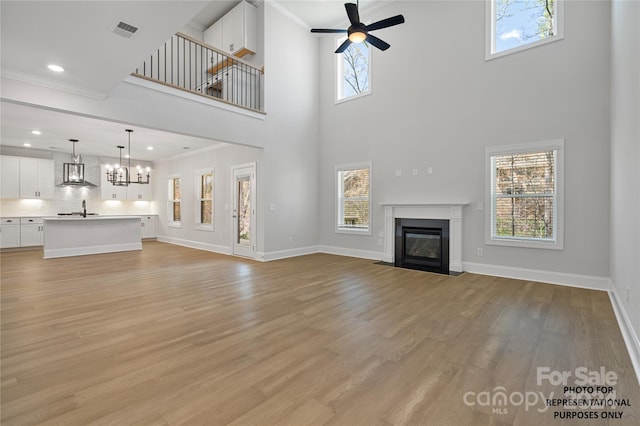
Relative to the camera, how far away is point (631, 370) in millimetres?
2166

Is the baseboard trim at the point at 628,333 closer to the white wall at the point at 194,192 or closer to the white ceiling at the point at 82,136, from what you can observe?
the white wall at the point at 194,192

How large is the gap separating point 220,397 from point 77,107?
430 cm

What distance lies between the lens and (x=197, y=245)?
886 cm

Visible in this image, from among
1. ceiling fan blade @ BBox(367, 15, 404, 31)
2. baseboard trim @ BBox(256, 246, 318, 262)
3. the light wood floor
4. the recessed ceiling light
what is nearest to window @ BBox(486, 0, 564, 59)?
ceiling fan blade @ BBox(367, 15, 404, 31)

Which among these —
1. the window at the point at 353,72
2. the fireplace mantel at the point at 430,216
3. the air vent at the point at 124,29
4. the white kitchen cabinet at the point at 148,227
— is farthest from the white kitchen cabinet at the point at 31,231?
the fireplace mantel at the point at 430,216

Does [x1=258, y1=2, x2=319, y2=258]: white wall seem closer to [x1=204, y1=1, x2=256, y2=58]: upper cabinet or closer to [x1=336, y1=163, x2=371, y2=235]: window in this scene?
[x1=204, y1=1, x2=256, y2=58]: upper cabinet

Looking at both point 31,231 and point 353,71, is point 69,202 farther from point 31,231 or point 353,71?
point 353,71

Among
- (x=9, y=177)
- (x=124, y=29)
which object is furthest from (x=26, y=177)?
(x=124, y=29)

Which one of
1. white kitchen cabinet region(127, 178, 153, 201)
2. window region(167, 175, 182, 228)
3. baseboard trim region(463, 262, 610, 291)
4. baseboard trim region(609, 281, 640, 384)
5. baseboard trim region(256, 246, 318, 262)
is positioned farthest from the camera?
white kitchen cabinet region(127, 178, 153, 201)

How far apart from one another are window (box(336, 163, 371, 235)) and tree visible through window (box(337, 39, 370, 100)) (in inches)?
72.6

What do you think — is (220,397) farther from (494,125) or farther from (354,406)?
(494,125)

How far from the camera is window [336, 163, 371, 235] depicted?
702 centimetres

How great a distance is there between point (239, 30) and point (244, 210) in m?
4.28

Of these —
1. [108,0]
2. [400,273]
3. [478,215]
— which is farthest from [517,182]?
[108,0]
